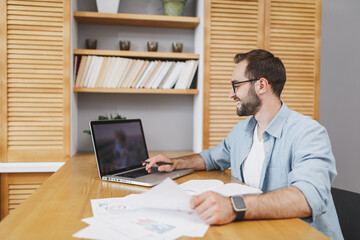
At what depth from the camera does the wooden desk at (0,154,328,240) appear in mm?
817

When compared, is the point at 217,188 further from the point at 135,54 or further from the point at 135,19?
the point at 135,19

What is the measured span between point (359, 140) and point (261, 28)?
149 cm

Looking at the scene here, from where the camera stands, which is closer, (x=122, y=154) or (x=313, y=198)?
(x=313, y=198)

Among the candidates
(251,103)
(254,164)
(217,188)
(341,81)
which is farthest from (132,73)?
(341,81)

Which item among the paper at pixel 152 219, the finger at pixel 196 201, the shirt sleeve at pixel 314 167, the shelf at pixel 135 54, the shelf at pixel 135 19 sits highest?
the shelf at pixel 135 19

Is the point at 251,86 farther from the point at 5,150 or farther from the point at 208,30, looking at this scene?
the point at 5,150

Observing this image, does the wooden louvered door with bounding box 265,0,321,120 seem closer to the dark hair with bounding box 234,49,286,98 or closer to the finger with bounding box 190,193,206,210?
the dark hair with bounding box 234,49,286,98

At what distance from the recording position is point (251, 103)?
1.56 metres

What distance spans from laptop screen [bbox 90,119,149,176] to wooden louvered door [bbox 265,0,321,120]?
1220 millimetres

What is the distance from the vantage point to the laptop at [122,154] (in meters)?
1.45

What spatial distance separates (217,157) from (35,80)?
1.33 meters

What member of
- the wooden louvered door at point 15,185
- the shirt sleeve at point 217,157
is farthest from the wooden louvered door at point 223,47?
the wooden louvered door at point 15,185

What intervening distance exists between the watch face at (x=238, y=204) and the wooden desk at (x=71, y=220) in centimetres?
4

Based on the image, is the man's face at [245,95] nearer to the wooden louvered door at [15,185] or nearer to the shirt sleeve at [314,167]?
the shirt sleeve at [314,167]
